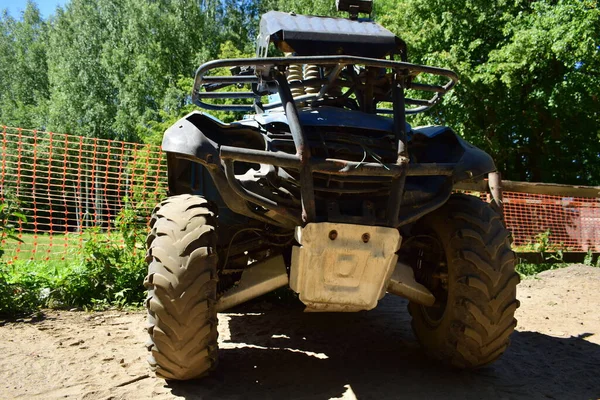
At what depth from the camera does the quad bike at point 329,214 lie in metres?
3.05

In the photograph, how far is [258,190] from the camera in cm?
319

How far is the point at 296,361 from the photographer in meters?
3.97

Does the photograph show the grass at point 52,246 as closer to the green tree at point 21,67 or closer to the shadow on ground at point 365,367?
the shadow on ground at point 365,367

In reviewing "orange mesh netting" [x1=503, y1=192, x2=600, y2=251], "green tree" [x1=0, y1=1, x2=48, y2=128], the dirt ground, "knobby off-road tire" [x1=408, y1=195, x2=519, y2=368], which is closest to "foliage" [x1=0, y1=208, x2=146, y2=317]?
the dirt ground

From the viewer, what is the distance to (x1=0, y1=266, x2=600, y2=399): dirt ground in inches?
132

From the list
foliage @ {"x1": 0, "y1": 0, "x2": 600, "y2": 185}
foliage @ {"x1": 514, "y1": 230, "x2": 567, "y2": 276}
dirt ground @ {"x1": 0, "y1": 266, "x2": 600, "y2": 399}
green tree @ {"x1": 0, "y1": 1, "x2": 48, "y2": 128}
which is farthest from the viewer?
green tree @ {"x1": 0, "y1": 1, "x2": 48, "y2": 128}

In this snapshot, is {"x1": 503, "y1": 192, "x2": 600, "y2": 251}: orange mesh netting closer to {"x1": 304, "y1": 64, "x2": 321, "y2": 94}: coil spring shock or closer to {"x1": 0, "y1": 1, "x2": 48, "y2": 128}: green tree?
{"x1": 304, "y1": 64, "x2": 321, "y2": 94}: coil spring shock

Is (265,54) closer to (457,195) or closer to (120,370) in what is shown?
(457,195)

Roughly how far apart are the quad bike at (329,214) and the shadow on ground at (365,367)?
210 millimetres

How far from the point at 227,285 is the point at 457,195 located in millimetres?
1726

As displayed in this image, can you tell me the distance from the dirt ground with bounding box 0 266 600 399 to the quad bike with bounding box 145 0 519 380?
230 mm

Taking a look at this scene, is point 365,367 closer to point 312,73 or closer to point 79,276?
point 312,73

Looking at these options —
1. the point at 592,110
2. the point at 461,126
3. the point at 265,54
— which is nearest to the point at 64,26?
the point at 461,126

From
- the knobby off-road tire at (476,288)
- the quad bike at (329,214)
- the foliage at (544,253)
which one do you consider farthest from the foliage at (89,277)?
the foliage at (544,253)
